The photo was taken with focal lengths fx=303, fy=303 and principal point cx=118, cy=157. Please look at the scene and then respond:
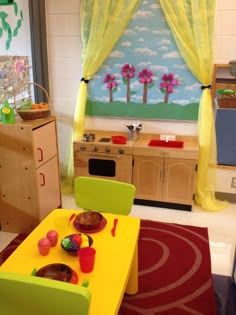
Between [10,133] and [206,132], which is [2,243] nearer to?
[10,133]

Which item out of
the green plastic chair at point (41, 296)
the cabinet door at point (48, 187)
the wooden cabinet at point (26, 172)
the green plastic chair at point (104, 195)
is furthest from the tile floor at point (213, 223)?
the green plastic chair at point (41, 296)

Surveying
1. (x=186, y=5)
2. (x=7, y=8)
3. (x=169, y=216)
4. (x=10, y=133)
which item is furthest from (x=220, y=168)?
(x=7, y=8)

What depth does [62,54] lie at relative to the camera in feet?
11.4

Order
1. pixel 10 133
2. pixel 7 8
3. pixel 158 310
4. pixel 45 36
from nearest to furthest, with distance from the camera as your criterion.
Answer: pixel 158 310
pixel 10 133
pixel 7 8
pixel 45 36

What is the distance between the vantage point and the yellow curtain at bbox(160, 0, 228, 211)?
2.94 m

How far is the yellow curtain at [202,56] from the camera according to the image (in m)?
2.94

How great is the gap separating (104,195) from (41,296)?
95 centimetres

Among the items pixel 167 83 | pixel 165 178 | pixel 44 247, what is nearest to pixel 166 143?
pixel 165 178

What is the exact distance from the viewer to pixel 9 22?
2979 mm

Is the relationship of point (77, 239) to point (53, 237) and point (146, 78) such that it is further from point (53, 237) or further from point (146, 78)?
point (146, 78)

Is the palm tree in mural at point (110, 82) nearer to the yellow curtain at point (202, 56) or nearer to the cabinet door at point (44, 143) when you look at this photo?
the yellow curtain at point (202, 56)

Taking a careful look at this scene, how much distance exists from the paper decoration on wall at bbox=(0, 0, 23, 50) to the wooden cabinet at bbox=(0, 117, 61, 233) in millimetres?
970

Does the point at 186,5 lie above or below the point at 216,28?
above

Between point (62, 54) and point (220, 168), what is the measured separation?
2.18 m
